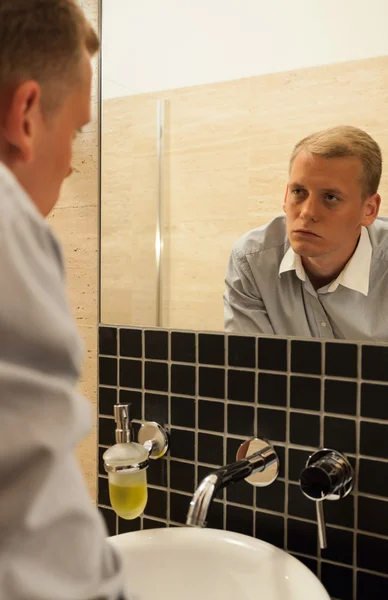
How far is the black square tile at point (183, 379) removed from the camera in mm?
1170

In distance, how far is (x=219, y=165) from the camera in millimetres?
1147

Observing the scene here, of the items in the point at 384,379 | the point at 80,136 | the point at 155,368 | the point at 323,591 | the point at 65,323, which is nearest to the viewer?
the point at 65,323

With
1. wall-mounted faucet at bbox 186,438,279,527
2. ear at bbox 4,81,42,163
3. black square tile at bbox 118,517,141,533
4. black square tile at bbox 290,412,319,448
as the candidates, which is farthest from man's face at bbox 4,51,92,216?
black square tile at bbox 118,517,141,533

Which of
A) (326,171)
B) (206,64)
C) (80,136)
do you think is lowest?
(326,171)

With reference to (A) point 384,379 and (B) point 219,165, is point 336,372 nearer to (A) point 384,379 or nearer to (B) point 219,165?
(A) point 384,379

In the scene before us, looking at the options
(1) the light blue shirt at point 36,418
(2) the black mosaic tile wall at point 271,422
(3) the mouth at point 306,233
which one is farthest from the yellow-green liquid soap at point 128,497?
(1) the light blue shirt at point 36,418

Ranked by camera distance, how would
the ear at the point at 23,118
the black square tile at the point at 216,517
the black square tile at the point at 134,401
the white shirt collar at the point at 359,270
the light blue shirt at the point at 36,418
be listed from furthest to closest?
the black square tile at the point at 134,401 < the black square tile at the point at 216,517 < the white shirt collar at the point at 359,270 < the ear at the point at 23,118 < the light blue shirt at the point at 36,418

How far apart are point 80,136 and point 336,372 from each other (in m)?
0.76

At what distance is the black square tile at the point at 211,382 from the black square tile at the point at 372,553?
34 cm

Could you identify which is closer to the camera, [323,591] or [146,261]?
[323,591]

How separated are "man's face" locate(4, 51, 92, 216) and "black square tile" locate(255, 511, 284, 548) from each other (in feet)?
2.31

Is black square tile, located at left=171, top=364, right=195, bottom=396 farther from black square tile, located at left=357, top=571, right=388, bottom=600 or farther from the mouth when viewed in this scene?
black square tile, located at left=357, top=571, right=388, bottom=600

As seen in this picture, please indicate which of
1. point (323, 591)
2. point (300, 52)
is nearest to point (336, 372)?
point (323, 591)

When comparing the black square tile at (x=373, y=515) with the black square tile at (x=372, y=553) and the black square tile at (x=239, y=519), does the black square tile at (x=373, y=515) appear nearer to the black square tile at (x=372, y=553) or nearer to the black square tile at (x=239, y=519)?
the black square tile at (x=372, y=553)
